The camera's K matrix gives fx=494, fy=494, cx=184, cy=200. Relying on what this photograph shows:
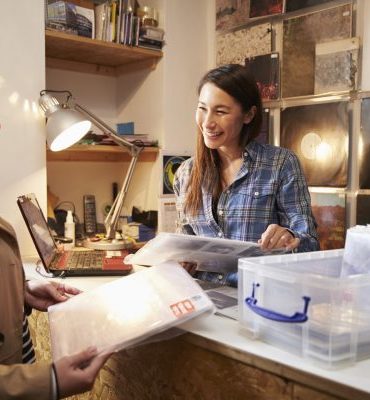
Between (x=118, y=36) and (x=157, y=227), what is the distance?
1.05 meters

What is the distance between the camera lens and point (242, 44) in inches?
109

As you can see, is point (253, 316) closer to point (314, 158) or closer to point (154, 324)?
point (154, 324)

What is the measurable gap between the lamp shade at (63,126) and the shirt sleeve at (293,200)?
0.92m

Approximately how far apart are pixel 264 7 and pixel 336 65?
57 cm

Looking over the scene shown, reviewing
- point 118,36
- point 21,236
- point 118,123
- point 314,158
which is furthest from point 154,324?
point 118,123

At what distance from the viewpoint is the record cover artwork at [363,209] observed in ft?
7.56

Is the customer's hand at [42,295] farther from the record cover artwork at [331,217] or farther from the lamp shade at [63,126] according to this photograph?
the record cover artwork at [331,217]

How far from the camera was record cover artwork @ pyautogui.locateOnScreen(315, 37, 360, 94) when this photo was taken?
2291 mm

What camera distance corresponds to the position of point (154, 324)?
0.91m

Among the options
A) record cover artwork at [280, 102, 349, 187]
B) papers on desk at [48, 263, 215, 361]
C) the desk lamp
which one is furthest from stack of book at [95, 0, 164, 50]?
papers on desk at [48, 263, 215, 361]

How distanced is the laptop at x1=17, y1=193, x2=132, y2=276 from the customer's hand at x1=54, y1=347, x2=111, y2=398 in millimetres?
801

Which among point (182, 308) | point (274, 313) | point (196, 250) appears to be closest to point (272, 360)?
point (274, 313)

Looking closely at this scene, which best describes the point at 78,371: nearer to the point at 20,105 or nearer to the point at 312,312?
the point at 312,312

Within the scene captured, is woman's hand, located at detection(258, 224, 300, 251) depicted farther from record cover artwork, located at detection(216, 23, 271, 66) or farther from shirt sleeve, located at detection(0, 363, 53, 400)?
record cover artwork, located at detection(216, 23, 271, 66)
